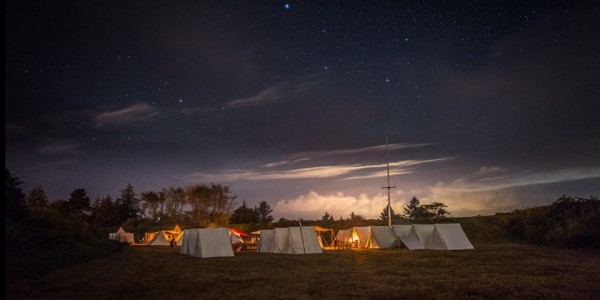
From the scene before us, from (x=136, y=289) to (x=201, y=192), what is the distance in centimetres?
6266

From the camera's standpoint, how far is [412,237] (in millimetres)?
27203

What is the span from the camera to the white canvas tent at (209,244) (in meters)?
21.8

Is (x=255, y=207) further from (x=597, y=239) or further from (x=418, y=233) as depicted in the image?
(x=597, y=239)

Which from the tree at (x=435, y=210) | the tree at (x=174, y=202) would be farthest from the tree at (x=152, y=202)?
the tree at (x=435, y=210)

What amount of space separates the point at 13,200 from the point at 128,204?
7722 centimetres

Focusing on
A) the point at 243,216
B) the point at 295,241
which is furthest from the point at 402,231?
the point at 243,216

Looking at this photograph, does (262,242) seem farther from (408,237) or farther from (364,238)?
(408,237)

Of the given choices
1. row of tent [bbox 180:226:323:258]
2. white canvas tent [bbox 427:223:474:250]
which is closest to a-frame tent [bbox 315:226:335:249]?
row of tent [bbox 180:226:323:258]

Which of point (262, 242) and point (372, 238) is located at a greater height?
point (262, 242)

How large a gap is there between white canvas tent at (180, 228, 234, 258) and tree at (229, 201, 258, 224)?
4735 centimetres

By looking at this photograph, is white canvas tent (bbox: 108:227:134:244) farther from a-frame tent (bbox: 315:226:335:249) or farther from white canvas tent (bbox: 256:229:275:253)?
white canvas tent (bbox: 256:229:275:253)

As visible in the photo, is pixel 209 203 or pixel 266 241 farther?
pixel 209 203

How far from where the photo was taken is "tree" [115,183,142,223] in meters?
86.4

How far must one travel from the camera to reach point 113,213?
83.7 metres
